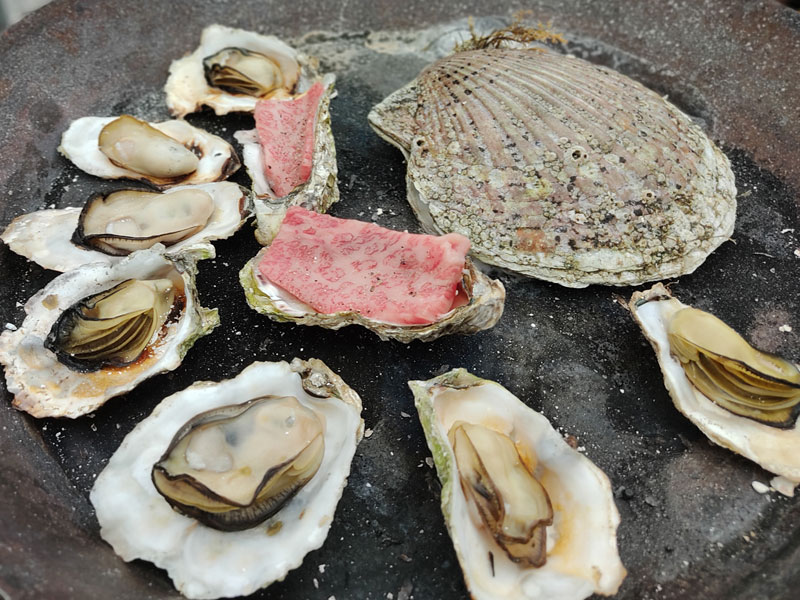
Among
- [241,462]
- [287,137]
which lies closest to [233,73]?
[287,137]

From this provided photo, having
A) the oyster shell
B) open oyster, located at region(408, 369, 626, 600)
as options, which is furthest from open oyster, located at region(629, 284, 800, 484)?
the oyster shell

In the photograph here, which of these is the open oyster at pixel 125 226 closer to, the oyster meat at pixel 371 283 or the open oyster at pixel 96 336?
the open oyster at pixel 96 336

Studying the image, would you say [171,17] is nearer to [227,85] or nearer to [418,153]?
[227,85]

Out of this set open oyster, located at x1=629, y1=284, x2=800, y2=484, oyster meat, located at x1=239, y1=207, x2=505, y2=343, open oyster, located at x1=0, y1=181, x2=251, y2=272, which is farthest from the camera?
open oyster, located at x1=0, y1=181, x2=251, y2=272

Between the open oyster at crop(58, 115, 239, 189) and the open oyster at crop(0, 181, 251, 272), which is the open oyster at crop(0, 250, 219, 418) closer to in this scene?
the open oyster at crop(0, 181, 251, 272)

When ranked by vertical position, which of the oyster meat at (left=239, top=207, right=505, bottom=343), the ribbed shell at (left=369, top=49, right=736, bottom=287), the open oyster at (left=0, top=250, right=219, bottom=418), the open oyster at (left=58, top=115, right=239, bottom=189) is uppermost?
the ribbed shell at (left=369, top=49, right=736, bottom=287)

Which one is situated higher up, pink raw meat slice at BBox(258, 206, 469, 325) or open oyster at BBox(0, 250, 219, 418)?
pink raw meat slice at BBox(258, 206, 469, 325)

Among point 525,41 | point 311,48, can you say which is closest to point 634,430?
point 525,41

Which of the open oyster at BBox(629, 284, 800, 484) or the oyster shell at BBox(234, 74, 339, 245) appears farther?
the oyster shell at BBox(234, 74, 339, 245)

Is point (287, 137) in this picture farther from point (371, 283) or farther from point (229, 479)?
point (229, 479)
